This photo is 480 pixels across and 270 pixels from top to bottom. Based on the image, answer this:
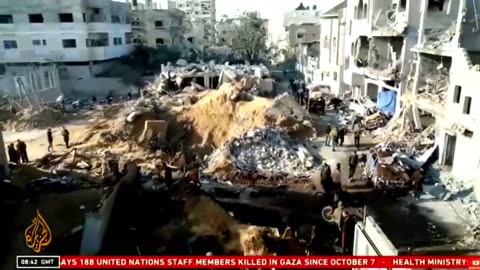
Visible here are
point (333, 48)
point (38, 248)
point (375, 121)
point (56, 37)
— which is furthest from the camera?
point (56, 37)

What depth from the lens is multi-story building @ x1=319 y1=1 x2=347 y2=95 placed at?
3256 centimetres

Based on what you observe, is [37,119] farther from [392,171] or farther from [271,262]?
[271,262]

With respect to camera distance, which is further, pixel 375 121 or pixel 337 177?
pixel 375 121

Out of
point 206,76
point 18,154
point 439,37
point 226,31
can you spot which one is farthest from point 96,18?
point 226,31

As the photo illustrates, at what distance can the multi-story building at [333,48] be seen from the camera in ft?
107

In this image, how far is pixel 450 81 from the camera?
53.5 feet

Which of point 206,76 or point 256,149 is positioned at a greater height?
point 206,76

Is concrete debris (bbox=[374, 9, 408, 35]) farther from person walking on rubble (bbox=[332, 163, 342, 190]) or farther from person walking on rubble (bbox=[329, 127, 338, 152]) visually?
person walking on rubble (bbox=[332, 163, 342, 190])

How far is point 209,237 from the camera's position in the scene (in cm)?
1095

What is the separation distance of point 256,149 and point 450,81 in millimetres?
8635

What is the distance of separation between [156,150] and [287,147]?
6394 mm

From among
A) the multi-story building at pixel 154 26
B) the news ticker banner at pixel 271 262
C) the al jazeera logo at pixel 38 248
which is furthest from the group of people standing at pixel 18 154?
the multi-story building at pixel 154 26

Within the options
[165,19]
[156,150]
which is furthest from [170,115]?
[165,19]

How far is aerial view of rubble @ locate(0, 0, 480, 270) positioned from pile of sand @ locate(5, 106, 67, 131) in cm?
9
